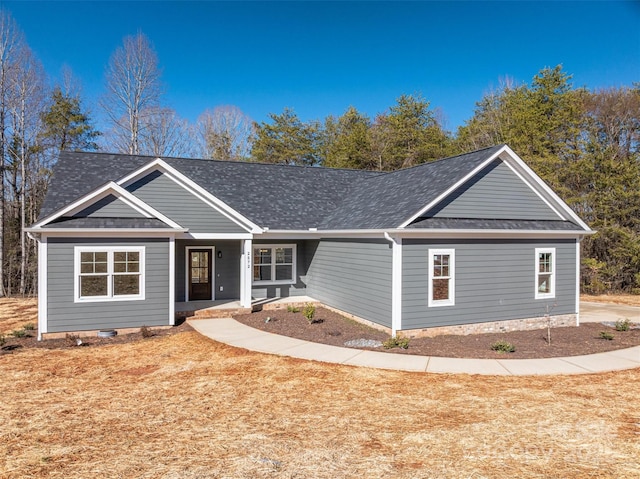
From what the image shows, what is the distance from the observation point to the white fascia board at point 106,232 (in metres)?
10.9

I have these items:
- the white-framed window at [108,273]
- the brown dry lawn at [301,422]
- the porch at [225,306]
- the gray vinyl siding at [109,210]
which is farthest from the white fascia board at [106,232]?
the brown dry lawn at [301,422]

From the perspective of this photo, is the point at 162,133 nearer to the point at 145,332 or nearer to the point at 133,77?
the point at 133,77

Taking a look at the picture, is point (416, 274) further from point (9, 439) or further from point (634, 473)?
point (9, 439)

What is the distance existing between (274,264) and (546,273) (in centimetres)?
967

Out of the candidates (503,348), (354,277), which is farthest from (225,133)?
(503,348)

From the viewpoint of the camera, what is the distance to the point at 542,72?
1061 inches

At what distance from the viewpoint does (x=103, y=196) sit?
468 inches

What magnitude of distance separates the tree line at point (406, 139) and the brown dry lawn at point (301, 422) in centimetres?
1801

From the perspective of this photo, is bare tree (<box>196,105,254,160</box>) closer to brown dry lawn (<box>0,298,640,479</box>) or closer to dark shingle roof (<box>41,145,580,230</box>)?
dark shingle roof (<box>41,145,580,230</box>)

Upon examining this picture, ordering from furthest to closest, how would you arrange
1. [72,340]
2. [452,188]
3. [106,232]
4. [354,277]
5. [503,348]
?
[354,277]
[452,188]
[106,232]
[72,340]
[503,348]

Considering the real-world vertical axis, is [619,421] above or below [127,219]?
below

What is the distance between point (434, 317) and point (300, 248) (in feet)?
23.2

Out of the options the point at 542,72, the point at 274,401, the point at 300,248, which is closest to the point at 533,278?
the point at 300,248

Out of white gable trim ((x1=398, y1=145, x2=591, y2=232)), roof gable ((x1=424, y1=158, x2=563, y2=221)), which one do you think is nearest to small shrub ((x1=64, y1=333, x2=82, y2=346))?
white gable trim ((x1=398, y1=145, x2=591, y2=232))
